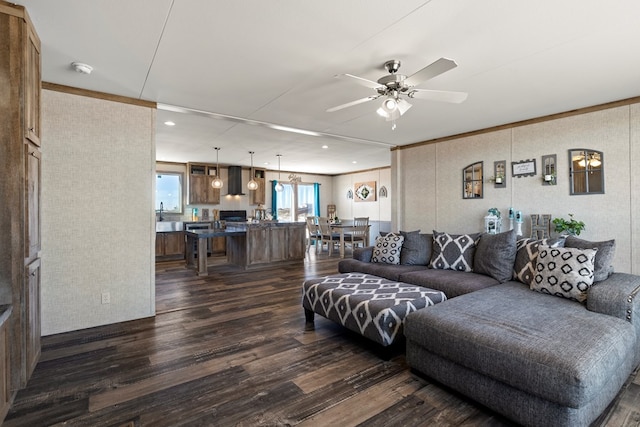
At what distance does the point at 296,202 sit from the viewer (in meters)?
10.9

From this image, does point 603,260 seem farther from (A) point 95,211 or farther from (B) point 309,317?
(A) point 95,211

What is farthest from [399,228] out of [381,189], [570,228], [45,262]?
[45,262]

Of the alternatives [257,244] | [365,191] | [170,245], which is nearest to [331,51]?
[257,244]

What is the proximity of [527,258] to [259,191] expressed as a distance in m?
7.71

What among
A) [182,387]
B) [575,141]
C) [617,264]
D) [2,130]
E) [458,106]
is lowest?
[182,387]

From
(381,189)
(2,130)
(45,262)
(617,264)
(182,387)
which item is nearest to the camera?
(2,130)

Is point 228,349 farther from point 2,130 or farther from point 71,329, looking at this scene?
point 2,130

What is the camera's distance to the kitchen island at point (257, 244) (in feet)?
20.6

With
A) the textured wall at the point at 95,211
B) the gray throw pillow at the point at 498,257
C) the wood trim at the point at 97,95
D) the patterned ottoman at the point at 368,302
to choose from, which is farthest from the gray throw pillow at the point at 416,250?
the wood trim at the point at 97,95

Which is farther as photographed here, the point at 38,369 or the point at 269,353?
the point at 269,353

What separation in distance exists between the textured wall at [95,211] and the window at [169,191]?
5273 millimetres

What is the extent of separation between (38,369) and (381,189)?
29.7 ft

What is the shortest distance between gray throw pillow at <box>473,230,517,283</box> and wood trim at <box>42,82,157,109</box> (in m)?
4.23

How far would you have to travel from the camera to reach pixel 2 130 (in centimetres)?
202
